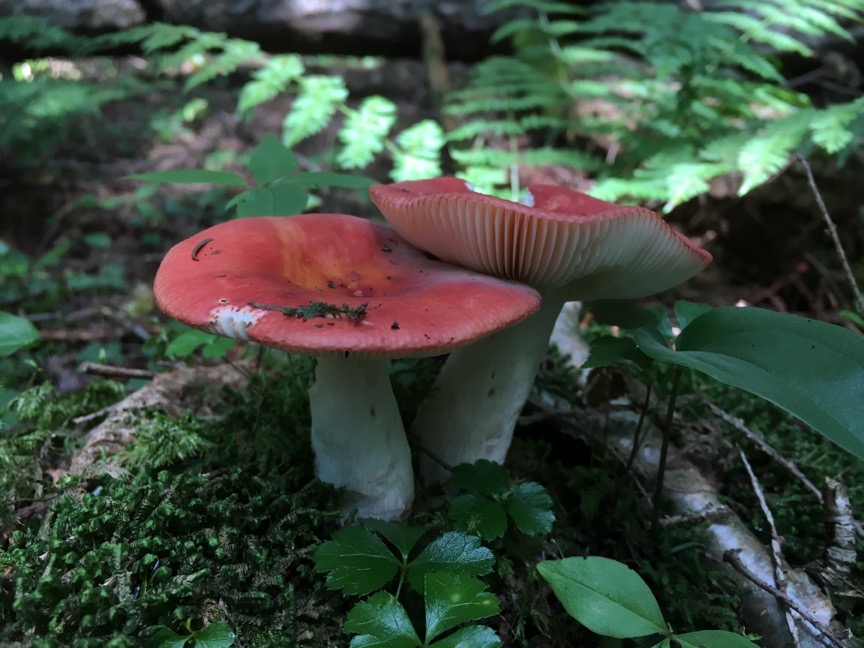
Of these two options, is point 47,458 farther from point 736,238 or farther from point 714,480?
point 736,238

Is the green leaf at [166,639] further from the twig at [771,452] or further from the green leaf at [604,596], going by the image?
the twig at [771,452]

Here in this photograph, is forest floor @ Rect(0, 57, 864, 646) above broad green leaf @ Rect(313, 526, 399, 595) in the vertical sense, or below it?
below

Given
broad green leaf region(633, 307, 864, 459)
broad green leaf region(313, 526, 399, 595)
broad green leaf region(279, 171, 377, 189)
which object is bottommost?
broad green leaf region(313, 526, 399, 595)

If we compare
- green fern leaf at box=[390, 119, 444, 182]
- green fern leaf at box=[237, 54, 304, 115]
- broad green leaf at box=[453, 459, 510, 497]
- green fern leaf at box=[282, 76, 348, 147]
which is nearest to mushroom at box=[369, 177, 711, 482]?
broad green leaf at box=[453, 459, 510, 497]

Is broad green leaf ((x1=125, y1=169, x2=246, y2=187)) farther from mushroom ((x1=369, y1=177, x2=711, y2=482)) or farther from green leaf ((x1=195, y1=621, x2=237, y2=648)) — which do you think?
green leaf ((x1=195, y1=621, x2=237, y2=648))

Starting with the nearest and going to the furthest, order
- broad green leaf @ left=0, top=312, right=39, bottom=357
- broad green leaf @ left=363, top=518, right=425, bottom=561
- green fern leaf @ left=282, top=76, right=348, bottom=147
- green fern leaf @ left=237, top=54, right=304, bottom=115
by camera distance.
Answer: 1. broad green leaf @ left=363, top=518, right=425, bottom=561
2. broad green leaf @ left=0, top=312, right=39, bottom=357
3. green fern leaf @ left=282, top=76, right=348, bottom=147
4. green fern leaf @ left=237, top=54, right=304, bottom=115

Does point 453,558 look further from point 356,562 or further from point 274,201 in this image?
point 274,201

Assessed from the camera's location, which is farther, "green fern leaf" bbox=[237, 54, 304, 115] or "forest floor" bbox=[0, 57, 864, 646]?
"green fern leaf" bbox=[237, 54, 304, 115]
